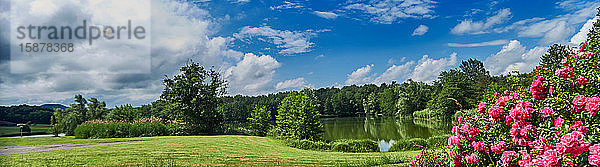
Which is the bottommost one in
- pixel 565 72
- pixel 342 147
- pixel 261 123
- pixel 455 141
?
pixel 342 147

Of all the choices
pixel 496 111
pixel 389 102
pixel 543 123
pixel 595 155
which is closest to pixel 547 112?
pixel 543 123

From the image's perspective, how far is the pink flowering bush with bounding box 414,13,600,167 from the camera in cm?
289

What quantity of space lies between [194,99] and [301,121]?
30.8 feet

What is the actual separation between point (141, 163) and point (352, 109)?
8820 cm

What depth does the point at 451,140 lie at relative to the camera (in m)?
4.13

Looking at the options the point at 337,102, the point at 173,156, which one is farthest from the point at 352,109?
the point at 173,156

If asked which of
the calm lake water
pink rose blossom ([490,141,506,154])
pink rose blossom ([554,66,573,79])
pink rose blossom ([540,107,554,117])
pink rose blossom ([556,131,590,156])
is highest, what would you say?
pink rose blossom ([554,66,573,79])

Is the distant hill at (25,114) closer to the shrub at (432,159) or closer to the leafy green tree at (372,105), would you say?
the shrub at (432,159)

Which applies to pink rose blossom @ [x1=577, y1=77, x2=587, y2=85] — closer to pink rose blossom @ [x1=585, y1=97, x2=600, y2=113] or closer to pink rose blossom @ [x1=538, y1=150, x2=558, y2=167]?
pink rose blossom @ [x1=585, y1=97, x2=600, y2=113]

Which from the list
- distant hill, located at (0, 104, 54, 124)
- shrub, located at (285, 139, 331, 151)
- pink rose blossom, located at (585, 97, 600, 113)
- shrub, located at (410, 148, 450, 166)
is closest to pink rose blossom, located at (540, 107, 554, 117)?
pink rose blossom, located at (585, 97, 600, 113)

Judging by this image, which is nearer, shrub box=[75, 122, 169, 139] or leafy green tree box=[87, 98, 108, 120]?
shrub box=[75, 122, 169, 139]

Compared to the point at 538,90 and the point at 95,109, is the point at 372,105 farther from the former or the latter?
the point at 538,90

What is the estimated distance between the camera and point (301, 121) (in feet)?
62.8

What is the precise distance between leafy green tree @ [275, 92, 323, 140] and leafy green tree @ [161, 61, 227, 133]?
21.8 feet
